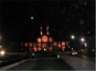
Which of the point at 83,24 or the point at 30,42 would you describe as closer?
the point at 83,24

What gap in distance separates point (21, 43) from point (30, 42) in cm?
432

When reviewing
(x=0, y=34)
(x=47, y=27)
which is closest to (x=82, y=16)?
(x=0, y=34)

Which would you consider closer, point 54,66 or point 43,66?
point 43,66

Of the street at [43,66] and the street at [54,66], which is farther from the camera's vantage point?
the street at [43,66]

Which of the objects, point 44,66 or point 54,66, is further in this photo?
point 54,66

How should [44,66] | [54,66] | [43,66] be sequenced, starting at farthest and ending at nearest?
[54,66], [43,66], [44,66]

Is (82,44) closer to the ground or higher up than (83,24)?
closer to the ground

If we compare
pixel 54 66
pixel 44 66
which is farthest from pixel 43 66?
pixel 54 66

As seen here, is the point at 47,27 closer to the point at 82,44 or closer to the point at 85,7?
the point at 82,44

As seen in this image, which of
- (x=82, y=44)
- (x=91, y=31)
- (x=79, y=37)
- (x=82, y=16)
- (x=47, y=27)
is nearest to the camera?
(x=91, y=31)

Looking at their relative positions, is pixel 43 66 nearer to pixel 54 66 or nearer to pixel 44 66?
pixel 44 66

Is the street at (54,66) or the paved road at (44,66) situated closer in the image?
the street at (54,66)

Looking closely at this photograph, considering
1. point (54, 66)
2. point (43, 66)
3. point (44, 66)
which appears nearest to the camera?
point (44, 66)

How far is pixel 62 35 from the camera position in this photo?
469ft
